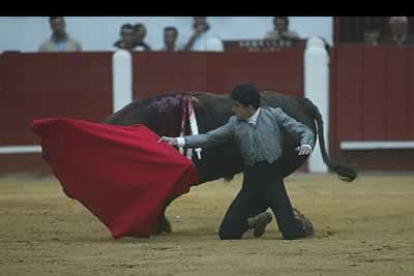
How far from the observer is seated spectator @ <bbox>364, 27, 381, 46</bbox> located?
1333 cm

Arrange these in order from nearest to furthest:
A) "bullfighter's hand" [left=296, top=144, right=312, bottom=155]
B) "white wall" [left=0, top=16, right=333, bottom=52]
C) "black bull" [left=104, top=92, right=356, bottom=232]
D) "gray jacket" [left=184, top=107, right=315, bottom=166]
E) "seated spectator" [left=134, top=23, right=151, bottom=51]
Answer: "bullfighter's hand" [left=296, top=144, right=312, bottom=155]
"gray jacket" [left=184, top=107, right=315, bottom=166]
"black bull" [left=104, top=92, right=356, bottom=232]
"seated spectator" [left=134, top=23, right=151, bottom=51]
"white wall" [left=0, top=16, right=333, bottom=52]

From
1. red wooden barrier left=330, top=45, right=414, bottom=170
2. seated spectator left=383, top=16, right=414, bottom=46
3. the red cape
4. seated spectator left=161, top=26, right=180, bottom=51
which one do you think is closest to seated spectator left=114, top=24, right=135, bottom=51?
seated spectator left=161, top=26, right=180, bottom=51

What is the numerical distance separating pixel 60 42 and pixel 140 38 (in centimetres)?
90

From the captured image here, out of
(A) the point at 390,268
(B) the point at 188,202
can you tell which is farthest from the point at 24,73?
(A) the point at 390,268

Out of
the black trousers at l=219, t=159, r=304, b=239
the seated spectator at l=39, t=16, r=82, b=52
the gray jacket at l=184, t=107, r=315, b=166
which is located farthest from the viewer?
the seated spectator at l=39, t=16, r=82, b=52

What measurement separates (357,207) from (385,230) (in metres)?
1.67

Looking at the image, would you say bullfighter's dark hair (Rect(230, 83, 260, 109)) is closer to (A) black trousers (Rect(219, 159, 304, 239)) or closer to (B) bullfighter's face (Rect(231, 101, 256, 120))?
(B) bullfighter's face (Rect(231, 101, 256, 120))

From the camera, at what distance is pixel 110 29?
13.7m

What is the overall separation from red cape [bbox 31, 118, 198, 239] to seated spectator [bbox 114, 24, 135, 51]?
5465 mm

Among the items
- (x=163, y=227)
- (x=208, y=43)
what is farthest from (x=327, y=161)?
(x=208, y=43)

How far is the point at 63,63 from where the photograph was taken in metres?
12.7

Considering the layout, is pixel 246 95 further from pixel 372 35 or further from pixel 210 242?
pixel 372 35
